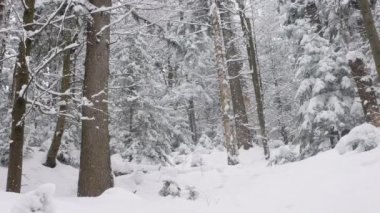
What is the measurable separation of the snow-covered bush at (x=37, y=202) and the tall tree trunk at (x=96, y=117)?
10.4ft

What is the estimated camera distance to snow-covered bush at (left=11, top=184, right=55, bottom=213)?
415 cm

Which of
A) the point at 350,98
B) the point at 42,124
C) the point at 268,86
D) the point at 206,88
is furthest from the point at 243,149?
the point at 268,86

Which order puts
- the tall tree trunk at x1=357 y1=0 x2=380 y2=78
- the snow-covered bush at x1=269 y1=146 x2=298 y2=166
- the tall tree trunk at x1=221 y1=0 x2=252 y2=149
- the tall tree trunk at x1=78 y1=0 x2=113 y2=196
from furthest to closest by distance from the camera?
the tall tree trunk at x1=221 y1=0 x2=252 y2=149
the snow-covered bush at x1=269 y1=146 x2=298 y2=166
the tall tree trunk at x1=357 y1=0 x2=380 y2=78
the tall tree trunk at x1=78 y1=0 x2=113 y2=196

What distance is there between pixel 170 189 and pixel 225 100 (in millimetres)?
5494

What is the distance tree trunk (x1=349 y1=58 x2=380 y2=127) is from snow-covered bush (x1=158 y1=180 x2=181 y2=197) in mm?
7167

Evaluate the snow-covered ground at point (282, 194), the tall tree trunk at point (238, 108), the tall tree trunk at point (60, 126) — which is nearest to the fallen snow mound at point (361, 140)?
the snow-covered ground at point (282, 194)

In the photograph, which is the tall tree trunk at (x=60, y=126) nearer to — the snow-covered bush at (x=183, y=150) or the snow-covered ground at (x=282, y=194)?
the snow-covered ground at (x=282, y=194)

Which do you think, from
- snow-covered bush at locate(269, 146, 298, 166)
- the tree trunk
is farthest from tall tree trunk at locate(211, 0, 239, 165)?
the tree trunk

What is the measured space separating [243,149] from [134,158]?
4973 millimetres

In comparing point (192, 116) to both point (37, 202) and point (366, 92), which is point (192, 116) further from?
point (37, 202)

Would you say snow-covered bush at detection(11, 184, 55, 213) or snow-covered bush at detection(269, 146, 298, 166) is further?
snow-covered bush at detection(269, 146, 298, 166)

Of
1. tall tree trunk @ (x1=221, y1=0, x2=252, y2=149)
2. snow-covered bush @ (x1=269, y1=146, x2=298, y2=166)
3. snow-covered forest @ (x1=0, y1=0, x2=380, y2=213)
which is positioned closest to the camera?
snow-covered forest @ (x1=0, y1=0, x2=380, y2=213)

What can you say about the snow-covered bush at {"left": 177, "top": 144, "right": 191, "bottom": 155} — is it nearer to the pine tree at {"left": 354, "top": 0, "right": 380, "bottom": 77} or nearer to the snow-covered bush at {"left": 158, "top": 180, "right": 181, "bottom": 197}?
the snow-covered bush at {"left": 158, "top": 180, "right": 181, "bottom": 197}

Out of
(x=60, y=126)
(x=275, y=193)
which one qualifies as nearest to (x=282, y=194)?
(x=275, y=193)
